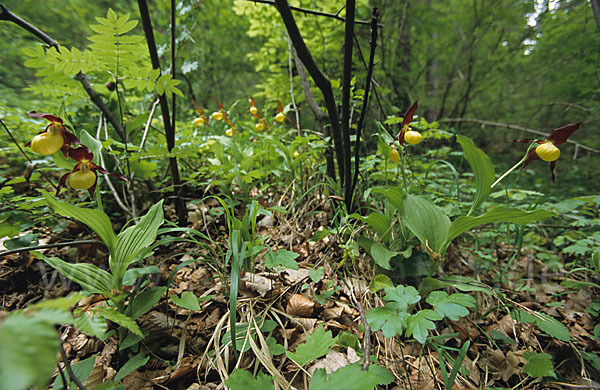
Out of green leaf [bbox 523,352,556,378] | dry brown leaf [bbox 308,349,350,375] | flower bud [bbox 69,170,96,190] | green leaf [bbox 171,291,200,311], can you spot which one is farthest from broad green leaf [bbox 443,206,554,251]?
flower bud [bbox 69,170,96,190]

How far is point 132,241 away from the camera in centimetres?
87

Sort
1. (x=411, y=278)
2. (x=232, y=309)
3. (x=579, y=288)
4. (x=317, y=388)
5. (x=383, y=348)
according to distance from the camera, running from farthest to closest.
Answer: (x=579, y=288)
(x=411, y=278)
(x=383, y=348)
(x=232, y=309)
(x=317, y=388)

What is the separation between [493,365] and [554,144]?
2.99 feet

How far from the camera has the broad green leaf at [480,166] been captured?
0.96m

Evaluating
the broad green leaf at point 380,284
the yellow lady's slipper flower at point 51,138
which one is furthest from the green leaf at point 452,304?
the yellow lady's slipper flower at point 51,138

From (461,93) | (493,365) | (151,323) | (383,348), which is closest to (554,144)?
(493,365)

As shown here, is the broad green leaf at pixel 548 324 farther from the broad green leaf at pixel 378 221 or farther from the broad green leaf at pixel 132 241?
the broad green leaf at pixel 132 241

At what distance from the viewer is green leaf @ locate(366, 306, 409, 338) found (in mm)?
651

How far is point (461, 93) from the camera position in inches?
171

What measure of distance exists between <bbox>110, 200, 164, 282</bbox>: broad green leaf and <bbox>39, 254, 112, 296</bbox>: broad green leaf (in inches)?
1.4

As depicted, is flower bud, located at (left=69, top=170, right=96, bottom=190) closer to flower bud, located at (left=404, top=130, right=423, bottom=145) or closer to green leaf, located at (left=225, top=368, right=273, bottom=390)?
green leaf, located at (left=225, top=368, right=273, bottom=390)

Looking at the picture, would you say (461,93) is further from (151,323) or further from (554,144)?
(151,323)

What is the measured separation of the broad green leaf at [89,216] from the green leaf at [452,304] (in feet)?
3.70

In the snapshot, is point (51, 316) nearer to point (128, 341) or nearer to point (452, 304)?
point (128, 341)
